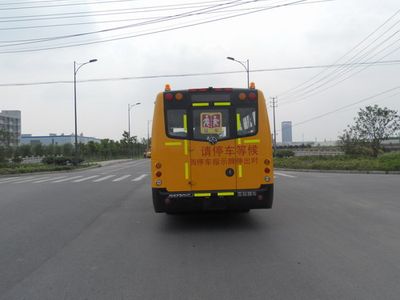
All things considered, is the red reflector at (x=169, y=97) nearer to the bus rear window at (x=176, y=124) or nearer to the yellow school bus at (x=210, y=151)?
the yellow school bus at (x=210, y=151)

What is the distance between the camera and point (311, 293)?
4562 mm

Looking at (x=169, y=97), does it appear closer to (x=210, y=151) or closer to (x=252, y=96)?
(x=210, y=151)

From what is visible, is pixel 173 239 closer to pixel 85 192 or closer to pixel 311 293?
pixel 311 293

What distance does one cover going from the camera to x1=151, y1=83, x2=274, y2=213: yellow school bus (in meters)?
8.19

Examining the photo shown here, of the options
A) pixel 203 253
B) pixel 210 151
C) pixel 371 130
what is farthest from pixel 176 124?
pixel 371 130

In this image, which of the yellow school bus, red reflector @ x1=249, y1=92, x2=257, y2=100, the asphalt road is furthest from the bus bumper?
red reflector @ x1=249, y1=92, x2=257, y2=100

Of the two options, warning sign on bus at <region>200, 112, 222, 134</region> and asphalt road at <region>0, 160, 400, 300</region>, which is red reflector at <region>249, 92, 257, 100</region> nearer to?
warning sign on bus at <region>200, 112, 222, 134</region>

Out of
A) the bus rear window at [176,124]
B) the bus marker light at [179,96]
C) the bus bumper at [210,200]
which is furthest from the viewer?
the bus marker light at [179,96]

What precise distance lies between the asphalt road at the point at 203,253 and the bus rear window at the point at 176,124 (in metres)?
1.97

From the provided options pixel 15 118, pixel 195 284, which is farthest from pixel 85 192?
pixel 15 118

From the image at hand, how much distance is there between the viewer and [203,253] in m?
6.42

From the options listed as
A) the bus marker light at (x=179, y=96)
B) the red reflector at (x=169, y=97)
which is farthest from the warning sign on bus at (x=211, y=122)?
the red reflector at (x=169, y=97)

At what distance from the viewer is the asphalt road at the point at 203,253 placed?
4.78 metres

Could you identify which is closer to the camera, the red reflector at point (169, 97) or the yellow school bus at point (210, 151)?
the yellow school bus at point (210, 151)
